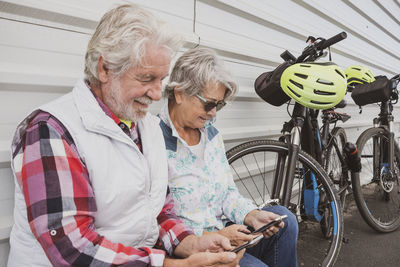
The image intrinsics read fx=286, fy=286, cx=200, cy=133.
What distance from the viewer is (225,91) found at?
1.47 metres

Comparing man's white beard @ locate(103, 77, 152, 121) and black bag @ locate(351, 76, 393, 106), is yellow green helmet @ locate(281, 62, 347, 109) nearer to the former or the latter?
man's white beard @ locate(103, 77, 152, 121)

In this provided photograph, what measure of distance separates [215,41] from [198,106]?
76cm

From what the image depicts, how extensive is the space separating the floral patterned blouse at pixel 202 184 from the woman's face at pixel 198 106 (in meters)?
0.09

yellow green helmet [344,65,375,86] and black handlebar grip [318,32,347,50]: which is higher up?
black handlebar grip [318,32,347,50]

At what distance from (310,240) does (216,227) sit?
1.62 m

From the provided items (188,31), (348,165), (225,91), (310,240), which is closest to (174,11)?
(188,31)

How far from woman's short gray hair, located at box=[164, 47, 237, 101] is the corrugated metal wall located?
1.23ft

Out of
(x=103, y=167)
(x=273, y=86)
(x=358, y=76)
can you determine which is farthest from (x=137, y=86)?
(x=358, y=76)

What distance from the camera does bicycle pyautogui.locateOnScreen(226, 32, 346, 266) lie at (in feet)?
6.13

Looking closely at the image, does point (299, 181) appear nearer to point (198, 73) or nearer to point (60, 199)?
point (198, 73)

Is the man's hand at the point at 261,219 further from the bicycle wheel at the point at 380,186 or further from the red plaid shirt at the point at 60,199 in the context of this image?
the bicycle wheel at the point at 380,186

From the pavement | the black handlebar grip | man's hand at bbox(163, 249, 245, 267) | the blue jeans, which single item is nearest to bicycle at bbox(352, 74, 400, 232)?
the pavement

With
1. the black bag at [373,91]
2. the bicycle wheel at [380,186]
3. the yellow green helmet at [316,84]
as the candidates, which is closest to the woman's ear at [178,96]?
the yellow green helmet at [316,84]

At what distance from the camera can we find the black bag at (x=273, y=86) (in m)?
1.87
